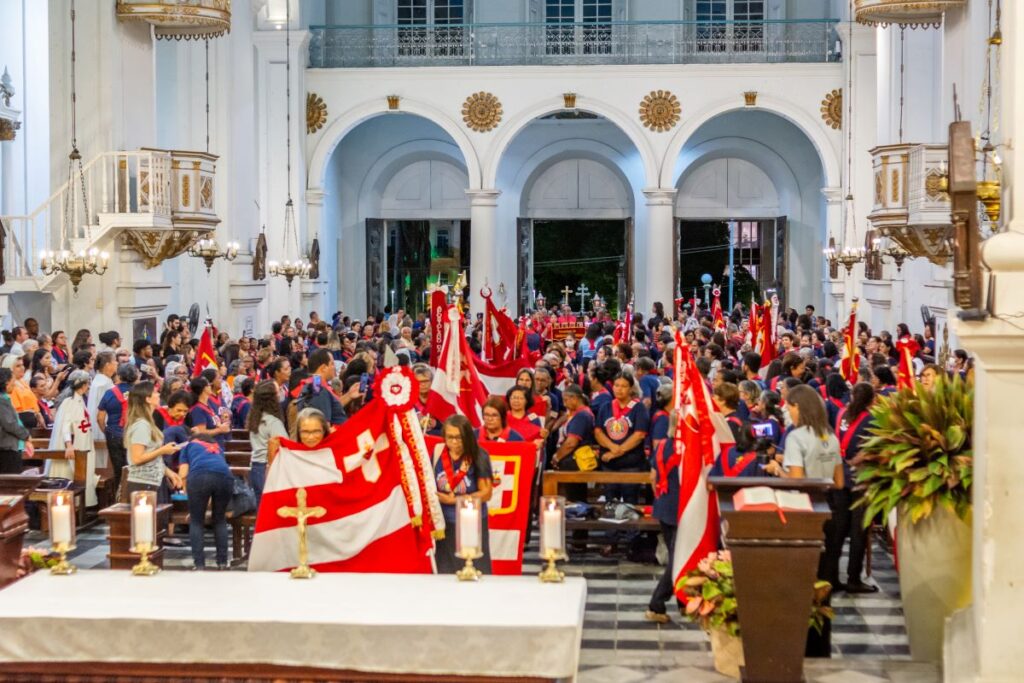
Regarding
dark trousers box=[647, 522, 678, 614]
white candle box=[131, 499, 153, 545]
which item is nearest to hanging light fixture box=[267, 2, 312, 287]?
dark trousers box=[647, 522, 678, 614]

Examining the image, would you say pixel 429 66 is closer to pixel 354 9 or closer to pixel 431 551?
pixel 354 9

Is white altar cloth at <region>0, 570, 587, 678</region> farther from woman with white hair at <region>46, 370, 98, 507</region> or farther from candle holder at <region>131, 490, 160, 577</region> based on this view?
woman with white hair at <region>46, 370, 98, 507</region>

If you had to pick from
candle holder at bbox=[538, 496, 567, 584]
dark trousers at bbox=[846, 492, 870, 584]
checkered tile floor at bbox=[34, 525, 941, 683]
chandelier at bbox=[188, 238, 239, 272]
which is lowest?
checkered tile floor at bbox=[34, 525, 941, 683]

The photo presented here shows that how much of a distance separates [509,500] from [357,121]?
21186 millimetres

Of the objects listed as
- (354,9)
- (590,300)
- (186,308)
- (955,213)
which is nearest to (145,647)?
(955,213)

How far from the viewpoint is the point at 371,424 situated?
8383mm

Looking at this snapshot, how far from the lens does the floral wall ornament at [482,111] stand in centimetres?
3055

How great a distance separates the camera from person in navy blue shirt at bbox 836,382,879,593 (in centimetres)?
1041

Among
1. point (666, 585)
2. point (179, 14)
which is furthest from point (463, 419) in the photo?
point (179, 14)

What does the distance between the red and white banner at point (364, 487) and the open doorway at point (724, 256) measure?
1086 inches

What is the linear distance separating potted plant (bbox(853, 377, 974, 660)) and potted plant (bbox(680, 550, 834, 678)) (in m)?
0.61

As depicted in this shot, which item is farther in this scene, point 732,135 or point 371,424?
point 732,135

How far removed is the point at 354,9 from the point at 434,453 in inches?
995

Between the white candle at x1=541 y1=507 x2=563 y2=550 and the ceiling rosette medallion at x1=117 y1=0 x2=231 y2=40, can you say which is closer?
the white candle at x1=541 y1=507 x2=563 y2=550
